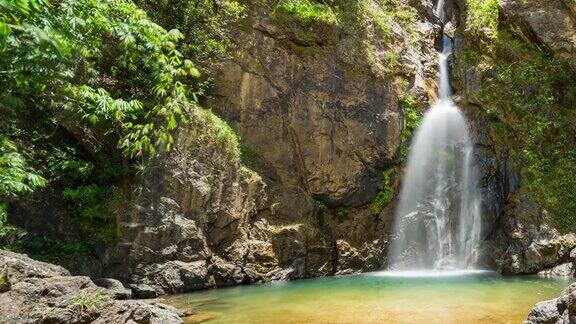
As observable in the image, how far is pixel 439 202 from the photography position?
16781mm

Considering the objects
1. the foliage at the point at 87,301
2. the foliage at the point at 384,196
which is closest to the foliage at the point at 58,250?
the foliage at the point at 87,301

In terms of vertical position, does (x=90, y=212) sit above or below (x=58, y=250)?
above

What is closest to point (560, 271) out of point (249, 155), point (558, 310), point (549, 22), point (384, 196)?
point (384, 196)

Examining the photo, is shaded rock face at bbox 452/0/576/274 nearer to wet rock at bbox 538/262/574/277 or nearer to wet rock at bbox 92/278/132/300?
wet rock at bbox 538/262/574/277

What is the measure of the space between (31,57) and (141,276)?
7.98 metres

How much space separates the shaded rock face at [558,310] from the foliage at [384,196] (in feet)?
33.4

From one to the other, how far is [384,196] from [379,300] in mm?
7468

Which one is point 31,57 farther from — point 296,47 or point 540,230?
point 540,230

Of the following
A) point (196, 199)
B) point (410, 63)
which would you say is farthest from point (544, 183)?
point (196, 199)

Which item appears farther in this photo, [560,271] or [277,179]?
[277,179]

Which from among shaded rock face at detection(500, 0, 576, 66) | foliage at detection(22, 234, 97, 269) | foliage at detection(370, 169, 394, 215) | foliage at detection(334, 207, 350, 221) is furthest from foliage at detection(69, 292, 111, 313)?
shaded rock face at detection(500, 0, 576, 66)

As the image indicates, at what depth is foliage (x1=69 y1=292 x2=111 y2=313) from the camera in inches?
234

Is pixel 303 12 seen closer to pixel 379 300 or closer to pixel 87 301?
pixel 379 300

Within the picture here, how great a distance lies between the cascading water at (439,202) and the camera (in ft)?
52.7
